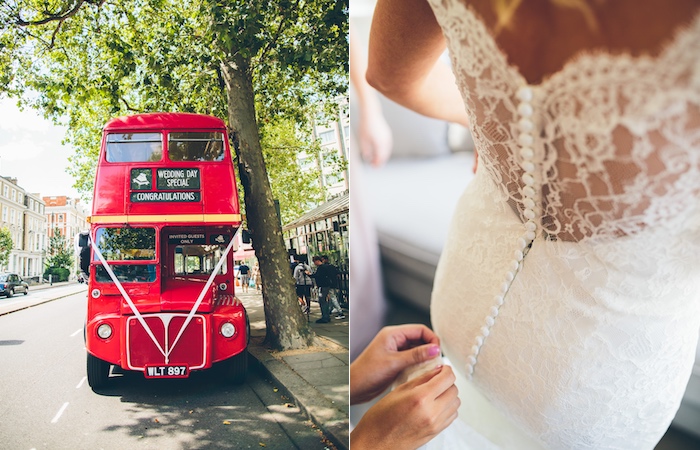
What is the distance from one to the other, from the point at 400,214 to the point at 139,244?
117 cm

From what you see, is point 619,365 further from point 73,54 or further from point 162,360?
point 73,54

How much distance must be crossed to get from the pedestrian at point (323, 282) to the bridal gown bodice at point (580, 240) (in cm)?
122

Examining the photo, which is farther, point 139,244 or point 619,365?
point 139,244

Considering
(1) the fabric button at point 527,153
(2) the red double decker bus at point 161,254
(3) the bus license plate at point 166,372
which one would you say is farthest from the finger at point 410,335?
(3) the bus license plate at point 166,372

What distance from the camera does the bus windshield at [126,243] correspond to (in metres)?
2.01

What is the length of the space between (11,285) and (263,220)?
1030 millimetres

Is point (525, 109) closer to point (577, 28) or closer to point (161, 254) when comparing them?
point (577, 28)

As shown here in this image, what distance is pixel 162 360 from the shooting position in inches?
80.2

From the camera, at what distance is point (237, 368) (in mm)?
2150

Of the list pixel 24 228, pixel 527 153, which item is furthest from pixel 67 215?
pixel 527 153

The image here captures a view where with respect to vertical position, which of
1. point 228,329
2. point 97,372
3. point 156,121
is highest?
point 156,121

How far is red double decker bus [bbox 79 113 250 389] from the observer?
6.60 ft

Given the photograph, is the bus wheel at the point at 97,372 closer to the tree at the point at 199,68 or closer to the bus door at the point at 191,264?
the bus door at the point at 191,264

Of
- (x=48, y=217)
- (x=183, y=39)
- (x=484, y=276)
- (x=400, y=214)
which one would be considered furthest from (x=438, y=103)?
(x=48, y=217)
